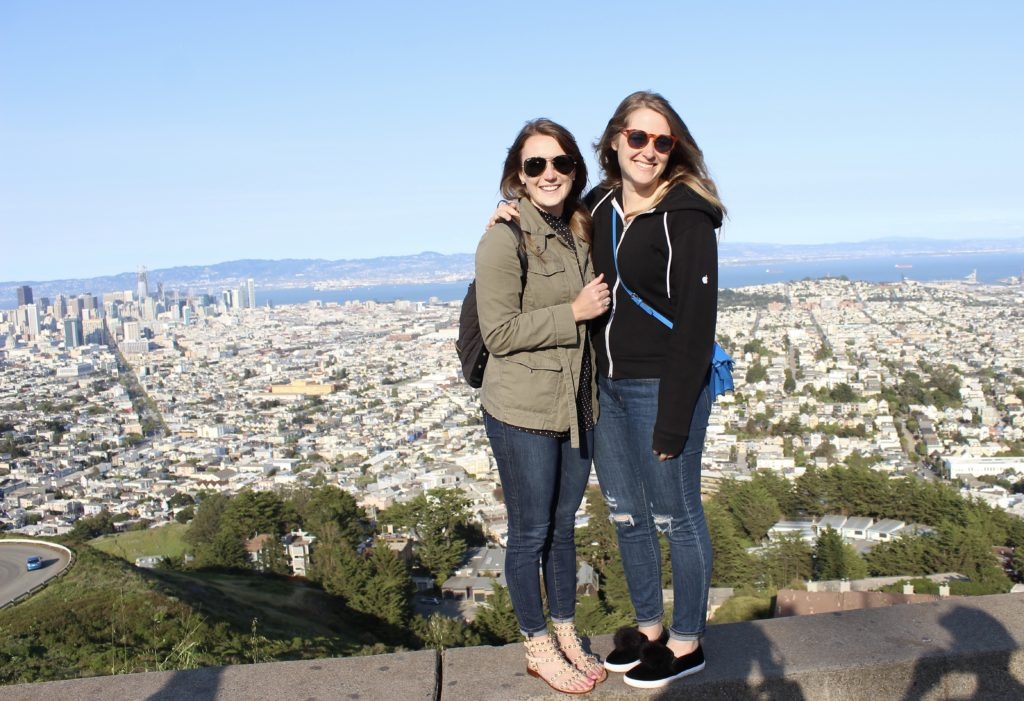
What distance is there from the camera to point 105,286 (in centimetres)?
13925

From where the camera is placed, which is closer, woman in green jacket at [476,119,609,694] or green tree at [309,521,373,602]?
woman in green jacket at [476,119,609,694]

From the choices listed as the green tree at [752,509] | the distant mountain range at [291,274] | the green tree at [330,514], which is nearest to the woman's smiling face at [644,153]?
the green tree at [330,514]

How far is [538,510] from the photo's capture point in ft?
7.08

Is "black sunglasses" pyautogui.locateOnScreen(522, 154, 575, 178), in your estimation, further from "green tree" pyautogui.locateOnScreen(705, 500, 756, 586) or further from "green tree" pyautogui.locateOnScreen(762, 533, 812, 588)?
"green tree" pyautogui.locateOnScreen(762, 533, 812, 588)

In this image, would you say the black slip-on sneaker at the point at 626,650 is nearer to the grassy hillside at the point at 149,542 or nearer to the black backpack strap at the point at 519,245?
the black backpack strap at the point at 519,245

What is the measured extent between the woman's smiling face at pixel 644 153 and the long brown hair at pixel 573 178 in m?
0.12

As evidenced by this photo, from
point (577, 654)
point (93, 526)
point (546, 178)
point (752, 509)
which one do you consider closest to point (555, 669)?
point (577, 654)

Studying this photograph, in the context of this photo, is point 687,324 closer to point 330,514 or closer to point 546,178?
point 546,178

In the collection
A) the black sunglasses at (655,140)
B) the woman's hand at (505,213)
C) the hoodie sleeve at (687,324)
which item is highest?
the black sunglasses at (655,140)

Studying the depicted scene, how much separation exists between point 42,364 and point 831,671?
63704mm

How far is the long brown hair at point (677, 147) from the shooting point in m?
2.04

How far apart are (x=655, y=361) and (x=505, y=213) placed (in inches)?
19.1

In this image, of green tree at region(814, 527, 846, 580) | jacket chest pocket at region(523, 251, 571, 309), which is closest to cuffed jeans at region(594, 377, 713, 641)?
jacket chest pocket at region(523, 251, 571, 309)

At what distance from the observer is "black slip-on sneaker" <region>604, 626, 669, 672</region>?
218 centimetres
